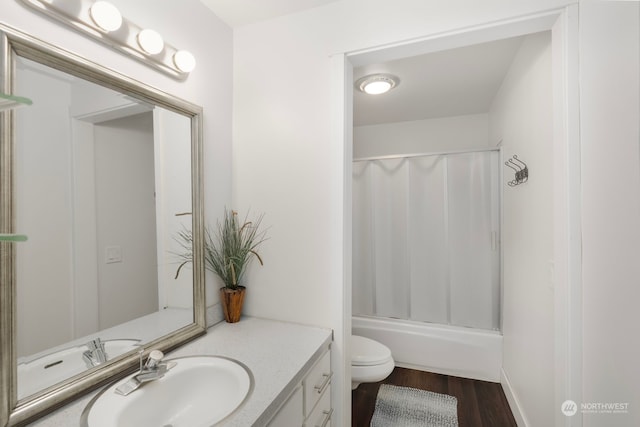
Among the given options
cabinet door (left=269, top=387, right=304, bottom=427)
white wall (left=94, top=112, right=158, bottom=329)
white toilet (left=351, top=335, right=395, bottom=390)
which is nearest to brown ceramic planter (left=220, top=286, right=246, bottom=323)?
white wall (left=94, top=112, right=158, bottom=329)

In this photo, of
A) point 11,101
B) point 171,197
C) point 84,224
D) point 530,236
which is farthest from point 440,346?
point 11,101

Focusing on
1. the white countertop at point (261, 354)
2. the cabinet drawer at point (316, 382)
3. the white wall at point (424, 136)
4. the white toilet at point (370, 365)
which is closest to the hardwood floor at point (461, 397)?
the white toilet at point (370, 365)

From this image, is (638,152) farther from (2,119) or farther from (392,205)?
(392,205)

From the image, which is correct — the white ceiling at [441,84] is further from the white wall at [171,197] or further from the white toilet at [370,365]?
the white toilet at [370,365]

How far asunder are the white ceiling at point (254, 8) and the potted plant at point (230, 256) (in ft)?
3.35

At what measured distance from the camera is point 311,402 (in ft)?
3.89

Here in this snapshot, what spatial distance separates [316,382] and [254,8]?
1.79 meters

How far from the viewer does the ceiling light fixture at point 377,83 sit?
2.17 meters

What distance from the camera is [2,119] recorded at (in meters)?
0.76

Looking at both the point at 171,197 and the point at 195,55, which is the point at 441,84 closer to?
the point at 195,55

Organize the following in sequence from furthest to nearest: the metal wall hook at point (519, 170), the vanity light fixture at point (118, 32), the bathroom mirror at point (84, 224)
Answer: the metal wall hook at point (519, 170) < the vanity light fixture at point (118, 32) < the bathroom mirror at point (84, 224)

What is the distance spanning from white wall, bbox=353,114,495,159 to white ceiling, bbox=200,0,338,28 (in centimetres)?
211

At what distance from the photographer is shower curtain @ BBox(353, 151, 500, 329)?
249 cm

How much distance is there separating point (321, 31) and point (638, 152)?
1.31 m
